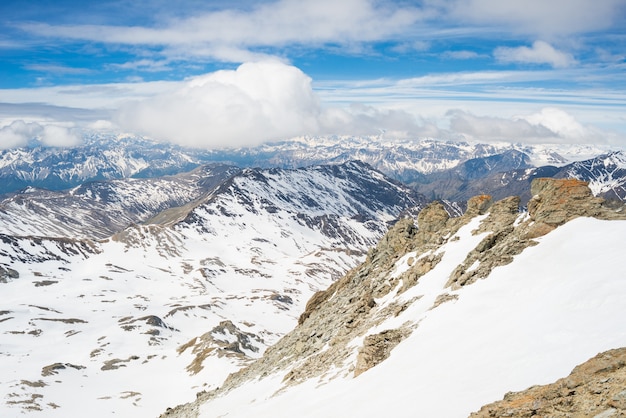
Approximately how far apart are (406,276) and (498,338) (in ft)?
87.6

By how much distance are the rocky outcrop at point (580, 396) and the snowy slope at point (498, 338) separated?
142 centimetres

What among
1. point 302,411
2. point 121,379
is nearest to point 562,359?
point 302,411

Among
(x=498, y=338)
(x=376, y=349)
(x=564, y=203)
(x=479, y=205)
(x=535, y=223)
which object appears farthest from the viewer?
(x=479, y=205)

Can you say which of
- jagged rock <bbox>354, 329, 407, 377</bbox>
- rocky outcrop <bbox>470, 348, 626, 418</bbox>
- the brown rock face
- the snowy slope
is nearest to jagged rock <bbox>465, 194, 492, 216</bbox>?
the brown rock face

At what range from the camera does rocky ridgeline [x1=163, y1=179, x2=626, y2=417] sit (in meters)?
33.5

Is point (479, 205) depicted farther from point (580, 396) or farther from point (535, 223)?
point (580, 396)

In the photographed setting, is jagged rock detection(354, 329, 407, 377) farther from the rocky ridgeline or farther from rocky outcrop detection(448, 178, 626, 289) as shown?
rocky outcrop detection(448, 178, 626, 289)

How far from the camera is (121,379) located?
112625 mm

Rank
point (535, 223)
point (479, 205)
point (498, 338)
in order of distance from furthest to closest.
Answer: point (479, 205) → point (535, 223) → point (498, 338)

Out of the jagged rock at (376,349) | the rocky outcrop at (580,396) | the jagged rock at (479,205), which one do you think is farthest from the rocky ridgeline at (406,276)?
the rocky outcrop at (580,396)

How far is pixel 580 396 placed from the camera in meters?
13.3

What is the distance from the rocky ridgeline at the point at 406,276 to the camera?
110 feet

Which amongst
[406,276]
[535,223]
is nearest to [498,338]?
[535,223]

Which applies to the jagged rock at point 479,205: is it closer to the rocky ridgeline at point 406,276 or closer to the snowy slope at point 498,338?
the rocky ridgeline at point 406,276
